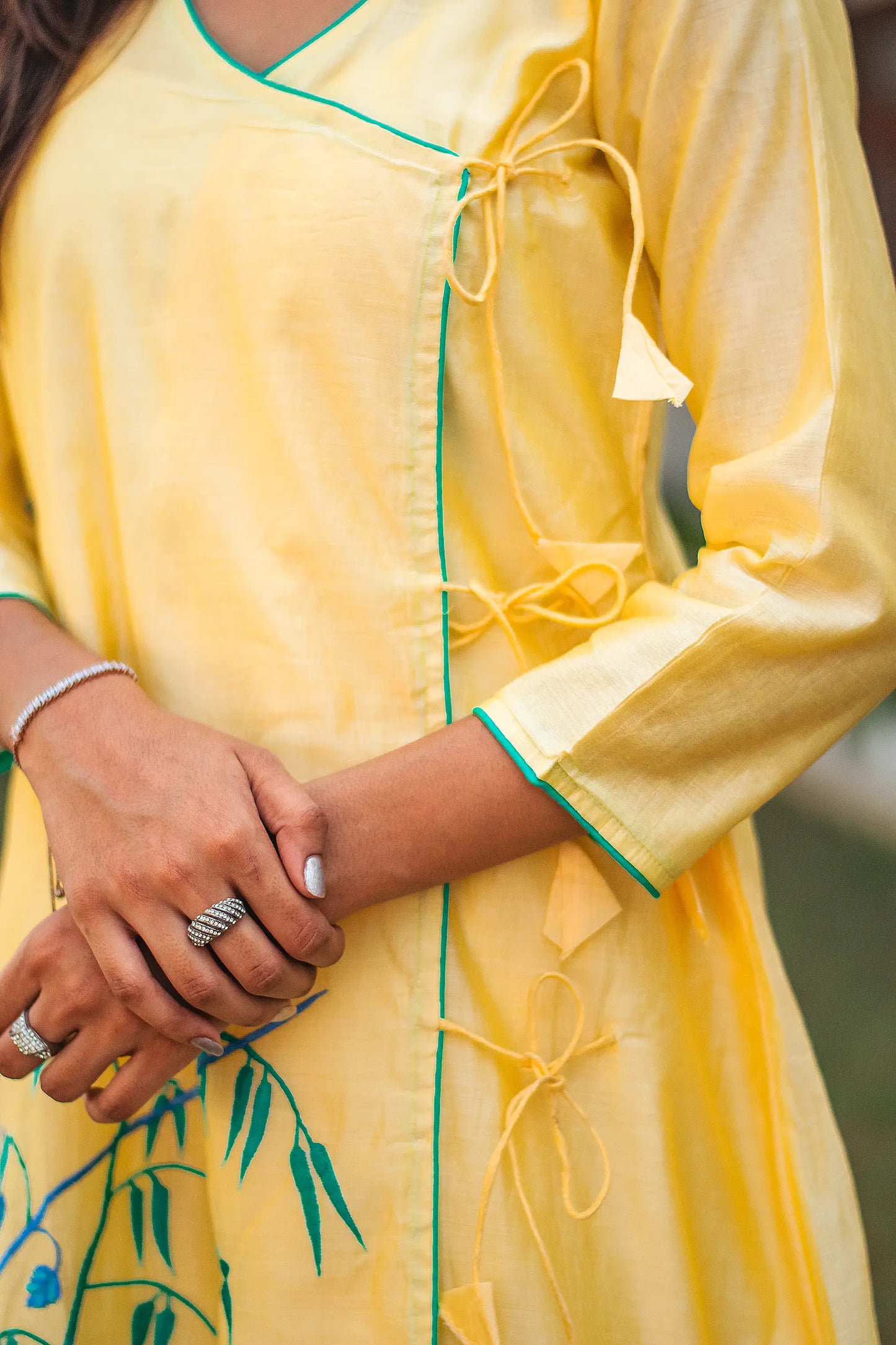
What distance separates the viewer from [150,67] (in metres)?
0.79

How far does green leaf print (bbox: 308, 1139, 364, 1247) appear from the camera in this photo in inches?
26.0

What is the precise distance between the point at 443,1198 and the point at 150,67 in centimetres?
79

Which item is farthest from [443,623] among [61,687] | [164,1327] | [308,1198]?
[164,1327]

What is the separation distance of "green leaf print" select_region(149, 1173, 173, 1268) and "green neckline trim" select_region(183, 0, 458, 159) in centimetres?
69

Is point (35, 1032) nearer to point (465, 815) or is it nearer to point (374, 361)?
point (465, 815)

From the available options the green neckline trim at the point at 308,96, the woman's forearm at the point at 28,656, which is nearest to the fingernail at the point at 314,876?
the woman's forearm at the point at 28,656

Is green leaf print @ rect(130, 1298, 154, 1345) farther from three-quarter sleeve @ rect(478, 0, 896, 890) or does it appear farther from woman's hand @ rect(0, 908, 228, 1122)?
three-quarter sleeve @ rect(478, 0, 896, 890)

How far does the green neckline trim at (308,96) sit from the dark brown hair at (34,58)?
0.31 feet

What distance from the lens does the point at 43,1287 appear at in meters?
0.70

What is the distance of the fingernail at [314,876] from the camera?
2.02ft

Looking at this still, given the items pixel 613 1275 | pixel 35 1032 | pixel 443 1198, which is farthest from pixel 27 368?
pixel 613 1275

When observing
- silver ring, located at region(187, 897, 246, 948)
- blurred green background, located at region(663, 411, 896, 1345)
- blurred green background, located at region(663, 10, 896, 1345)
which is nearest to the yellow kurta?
silver ring, located at region(187, 897, 246, 948)

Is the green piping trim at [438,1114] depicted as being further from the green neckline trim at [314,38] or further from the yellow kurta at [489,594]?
the green neckline trim at [314,38]

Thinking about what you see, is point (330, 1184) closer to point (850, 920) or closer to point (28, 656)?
point (28, 656)
